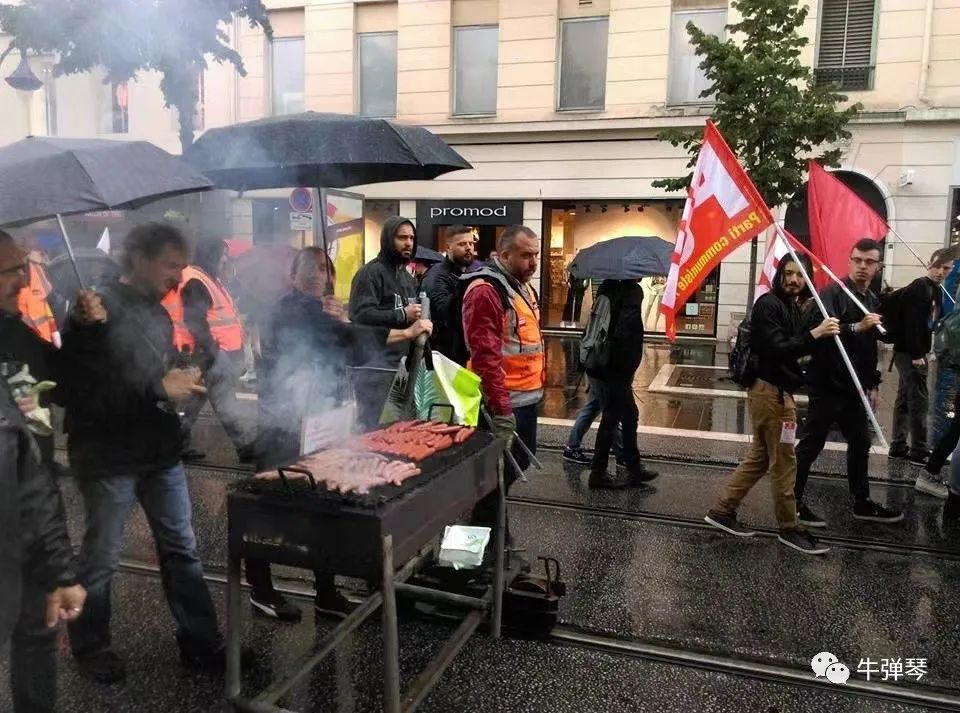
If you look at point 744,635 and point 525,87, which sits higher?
point 525,87

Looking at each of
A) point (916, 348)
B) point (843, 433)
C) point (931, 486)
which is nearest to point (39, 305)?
point (843, 433)

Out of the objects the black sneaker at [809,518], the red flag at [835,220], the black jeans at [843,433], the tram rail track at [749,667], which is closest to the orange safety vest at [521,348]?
the tram rail track at [749,667]

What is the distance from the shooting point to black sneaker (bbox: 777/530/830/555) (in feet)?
14.3

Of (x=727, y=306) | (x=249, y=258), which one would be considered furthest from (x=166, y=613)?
(x=727, y=306)

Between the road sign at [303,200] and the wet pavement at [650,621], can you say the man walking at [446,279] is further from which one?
the road sign at [303,200]

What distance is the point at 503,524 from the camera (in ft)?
11.0

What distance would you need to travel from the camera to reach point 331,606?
11.8 feet

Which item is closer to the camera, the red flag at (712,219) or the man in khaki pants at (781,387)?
the man in khaki pants at (781,387)

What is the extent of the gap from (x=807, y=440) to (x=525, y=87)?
512 inches

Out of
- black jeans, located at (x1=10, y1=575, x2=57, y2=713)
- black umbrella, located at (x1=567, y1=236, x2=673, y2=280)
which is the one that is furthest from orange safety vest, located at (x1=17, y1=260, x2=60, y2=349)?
black umbrella, located at (x1=567, y1=236, x2=673, y2=280)

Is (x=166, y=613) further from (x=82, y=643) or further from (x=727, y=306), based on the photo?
(x=727, y=306)

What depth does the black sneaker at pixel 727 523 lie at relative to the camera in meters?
4.65

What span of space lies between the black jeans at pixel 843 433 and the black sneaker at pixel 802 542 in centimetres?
49

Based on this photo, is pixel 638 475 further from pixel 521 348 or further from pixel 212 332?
pixel 212 332
